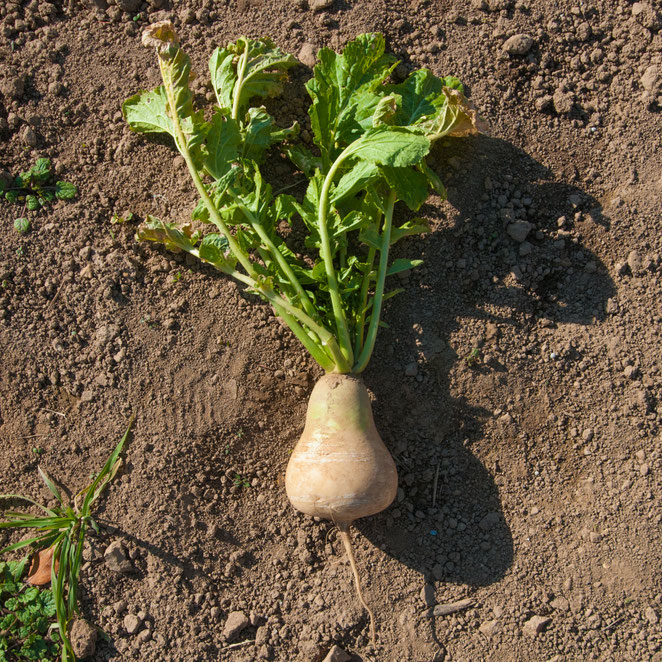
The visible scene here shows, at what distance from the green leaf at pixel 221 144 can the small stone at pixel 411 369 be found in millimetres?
1179

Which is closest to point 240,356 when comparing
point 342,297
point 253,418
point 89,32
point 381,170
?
point 253,418

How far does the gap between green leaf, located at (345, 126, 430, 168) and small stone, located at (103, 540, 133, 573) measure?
2.03 m

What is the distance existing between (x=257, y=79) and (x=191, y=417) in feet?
5.08

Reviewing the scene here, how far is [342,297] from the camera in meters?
2.57

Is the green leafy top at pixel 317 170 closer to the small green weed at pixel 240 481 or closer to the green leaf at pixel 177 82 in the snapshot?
the green leaf at pixel 177 82

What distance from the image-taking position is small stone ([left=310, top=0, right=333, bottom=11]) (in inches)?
110

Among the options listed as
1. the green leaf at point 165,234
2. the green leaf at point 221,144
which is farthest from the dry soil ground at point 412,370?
the green leaf at point 221,144

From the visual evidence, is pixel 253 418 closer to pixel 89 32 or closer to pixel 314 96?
pixel 314 96

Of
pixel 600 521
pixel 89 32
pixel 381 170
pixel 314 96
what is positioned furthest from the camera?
pixel 89 32

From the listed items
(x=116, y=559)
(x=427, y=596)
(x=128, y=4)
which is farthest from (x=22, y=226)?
(x=427, y=596)

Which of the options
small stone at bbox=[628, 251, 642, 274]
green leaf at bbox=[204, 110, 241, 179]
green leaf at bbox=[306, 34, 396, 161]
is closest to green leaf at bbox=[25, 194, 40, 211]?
green leaf at bbox=[204, 110, 241, 179]

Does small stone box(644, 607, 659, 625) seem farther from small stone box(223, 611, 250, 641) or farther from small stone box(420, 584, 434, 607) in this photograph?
small stone box(223, 611, 250, 641)

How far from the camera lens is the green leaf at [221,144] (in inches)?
93.3

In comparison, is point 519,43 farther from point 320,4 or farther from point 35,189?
point 35,189
